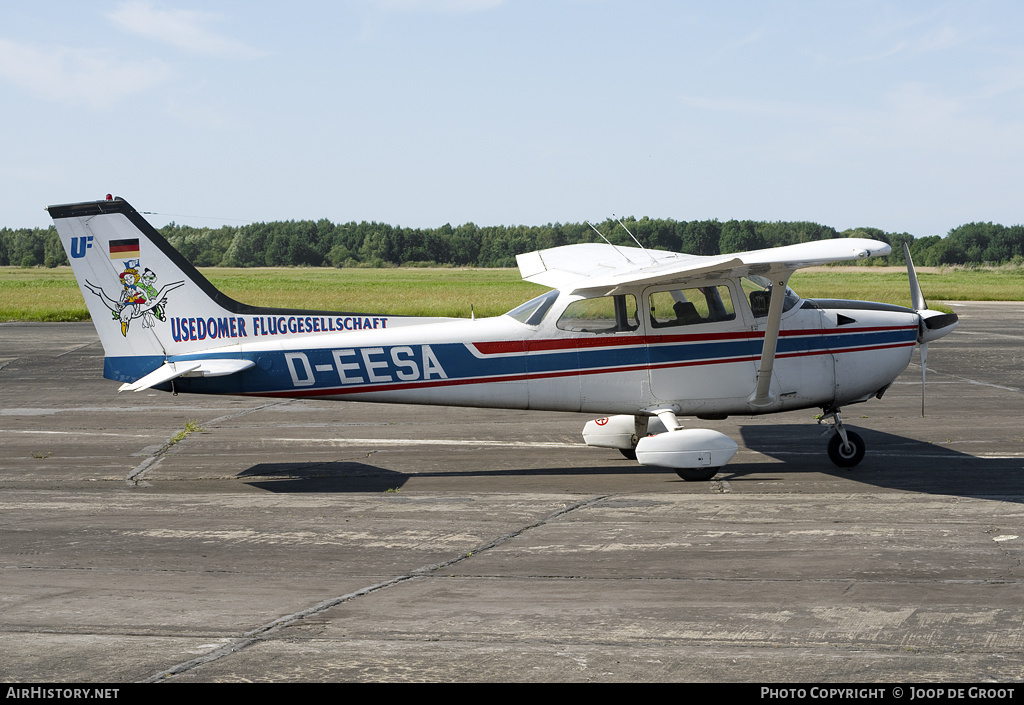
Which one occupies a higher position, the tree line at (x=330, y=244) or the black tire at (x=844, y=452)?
the tree line at (x=330, y=244)

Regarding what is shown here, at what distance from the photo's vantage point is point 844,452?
11.0m

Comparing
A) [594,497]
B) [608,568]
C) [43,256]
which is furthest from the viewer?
[43,256]

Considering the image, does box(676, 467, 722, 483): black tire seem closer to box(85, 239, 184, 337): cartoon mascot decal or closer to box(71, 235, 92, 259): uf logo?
box(85, 239, 184, 337): cartoon mascot decal

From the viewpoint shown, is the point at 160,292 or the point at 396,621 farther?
the point at 160,292

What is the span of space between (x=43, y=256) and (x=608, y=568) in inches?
6534

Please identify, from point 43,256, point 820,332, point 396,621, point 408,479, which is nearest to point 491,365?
point 408,479

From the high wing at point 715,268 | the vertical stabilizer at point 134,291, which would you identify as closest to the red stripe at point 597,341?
the high wing at point 715,268

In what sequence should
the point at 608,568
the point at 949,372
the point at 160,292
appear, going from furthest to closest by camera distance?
the point at 949,372
the point at 160,292
the point at 608,568

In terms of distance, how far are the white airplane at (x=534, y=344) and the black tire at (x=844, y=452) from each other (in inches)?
0.7

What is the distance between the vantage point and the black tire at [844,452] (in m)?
11.0

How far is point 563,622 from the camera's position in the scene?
236 inches

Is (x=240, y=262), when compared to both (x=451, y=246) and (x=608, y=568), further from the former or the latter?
(x=608, y=568)

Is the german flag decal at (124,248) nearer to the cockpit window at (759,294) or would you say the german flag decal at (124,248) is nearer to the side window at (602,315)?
the side window at (602,315)

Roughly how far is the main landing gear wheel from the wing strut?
1062mm
